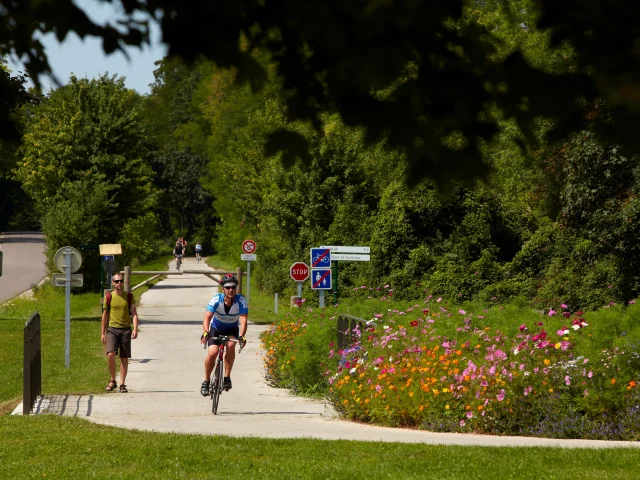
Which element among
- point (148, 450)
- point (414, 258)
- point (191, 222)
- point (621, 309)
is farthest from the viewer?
point (191, 222)

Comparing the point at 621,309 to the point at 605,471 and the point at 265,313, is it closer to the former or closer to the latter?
the point at 605,471

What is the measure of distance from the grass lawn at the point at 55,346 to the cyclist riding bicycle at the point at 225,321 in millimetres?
3237

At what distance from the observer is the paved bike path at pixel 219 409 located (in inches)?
502

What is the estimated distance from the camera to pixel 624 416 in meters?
12.4

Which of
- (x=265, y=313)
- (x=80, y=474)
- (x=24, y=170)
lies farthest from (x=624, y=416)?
(x=24, y=170)

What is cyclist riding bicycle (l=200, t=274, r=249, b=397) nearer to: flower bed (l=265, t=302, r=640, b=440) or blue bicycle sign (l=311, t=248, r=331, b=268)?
flower bed (l=265, t=302, r=640, b=440)

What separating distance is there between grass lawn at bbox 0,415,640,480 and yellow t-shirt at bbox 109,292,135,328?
560 centimetres

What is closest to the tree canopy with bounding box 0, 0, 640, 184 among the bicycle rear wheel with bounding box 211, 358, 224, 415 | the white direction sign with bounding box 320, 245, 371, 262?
the bicycle rear wheel with bounding box 211, 358, 224, 415

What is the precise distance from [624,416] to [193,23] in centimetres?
955

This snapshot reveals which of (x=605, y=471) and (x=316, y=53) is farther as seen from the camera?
(x=605, y=471)

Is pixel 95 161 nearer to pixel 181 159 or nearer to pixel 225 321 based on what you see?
pixel 225 321

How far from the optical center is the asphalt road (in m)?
56.5

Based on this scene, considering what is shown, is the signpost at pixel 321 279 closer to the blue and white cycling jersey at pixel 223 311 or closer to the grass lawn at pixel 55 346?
the grass lawn at pixel 55 346

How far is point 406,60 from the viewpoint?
12.3ft
